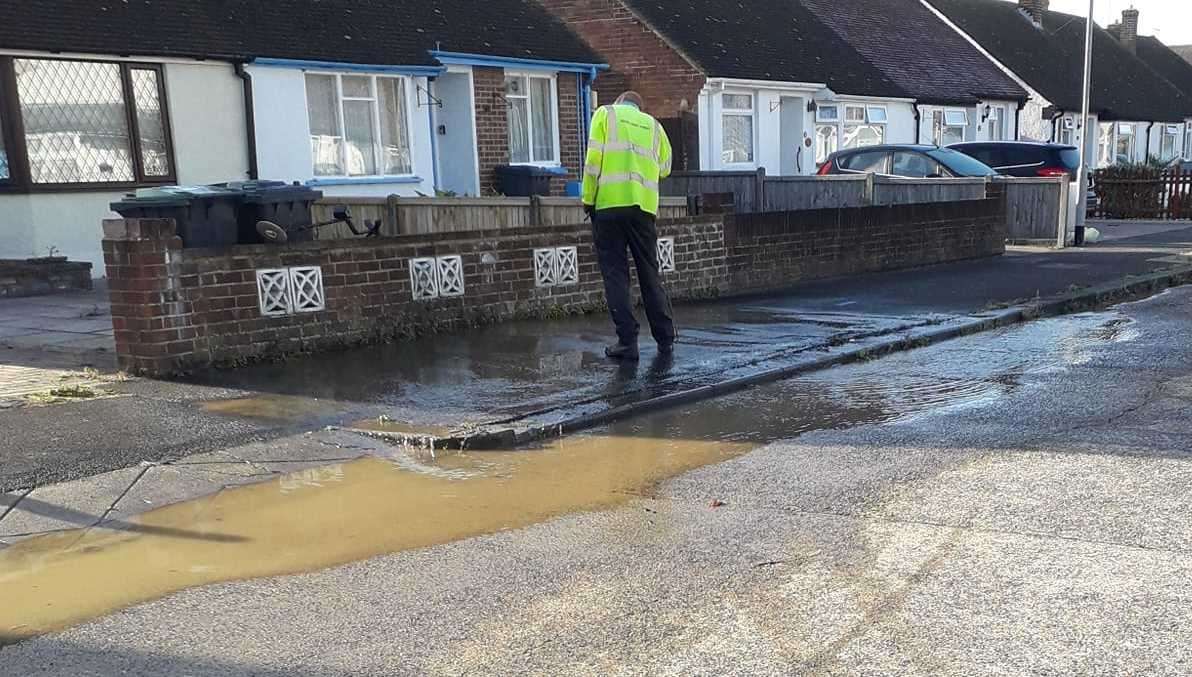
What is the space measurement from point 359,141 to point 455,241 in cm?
781

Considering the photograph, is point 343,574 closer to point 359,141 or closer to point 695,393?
point 695,393

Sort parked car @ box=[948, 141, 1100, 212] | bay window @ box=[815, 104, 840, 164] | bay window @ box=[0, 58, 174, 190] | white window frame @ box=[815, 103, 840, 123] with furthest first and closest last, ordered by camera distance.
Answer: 1. bay window @ box=[815, 104, 840, 164]
2. white window frame @ box=[815, 103, 840, 123]
3. parked car @ box=[948, 141, 1100, 212]
4. bay window @ box=[0, 58, 174, 190]

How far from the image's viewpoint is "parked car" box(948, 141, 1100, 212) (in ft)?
69.4

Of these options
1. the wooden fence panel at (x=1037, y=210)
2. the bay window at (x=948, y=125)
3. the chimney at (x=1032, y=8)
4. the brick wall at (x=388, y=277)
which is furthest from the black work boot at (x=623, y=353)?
the chimney at (x=1032, y=8)

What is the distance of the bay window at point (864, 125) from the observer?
26.2 meters

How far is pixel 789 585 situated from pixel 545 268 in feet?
21.4

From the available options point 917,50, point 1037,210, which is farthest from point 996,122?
point 1037,210

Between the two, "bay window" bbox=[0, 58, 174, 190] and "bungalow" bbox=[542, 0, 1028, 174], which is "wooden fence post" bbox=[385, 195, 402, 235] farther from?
"bungalow" bbox=[542, 0, 1028, 174]

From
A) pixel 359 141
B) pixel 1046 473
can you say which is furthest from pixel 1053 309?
pixel 359 141

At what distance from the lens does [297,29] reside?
15.6 meters

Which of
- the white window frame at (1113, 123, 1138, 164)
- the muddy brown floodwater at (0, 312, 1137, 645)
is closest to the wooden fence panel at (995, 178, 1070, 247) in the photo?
the muddy brown floodwater at (0, 312, 1137, 645)

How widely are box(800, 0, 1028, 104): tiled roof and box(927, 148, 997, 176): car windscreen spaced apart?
9.52 metres

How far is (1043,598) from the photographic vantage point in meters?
3.76

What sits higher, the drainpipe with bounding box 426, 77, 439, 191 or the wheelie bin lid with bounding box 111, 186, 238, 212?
the drainpipe with bounding box 426, 77, 439, 191
